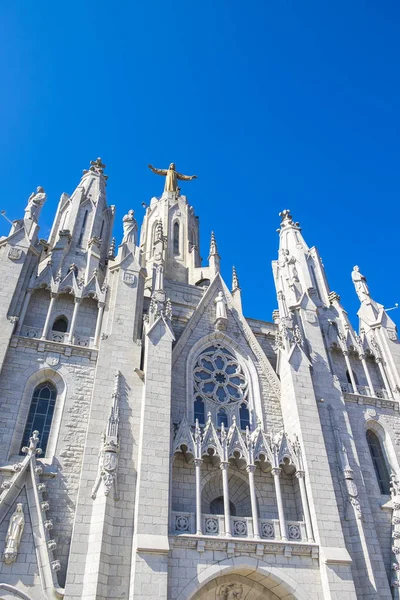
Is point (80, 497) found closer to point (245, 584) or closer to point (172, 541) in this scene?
point (172, 541)

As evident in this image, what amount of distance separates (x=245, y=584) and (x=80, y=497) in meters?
5.91

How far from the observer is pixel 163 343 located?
58.3 ft

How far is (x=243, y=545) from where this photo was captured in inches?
564

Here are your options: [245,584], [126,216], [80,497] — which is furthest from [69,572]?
[126,216]

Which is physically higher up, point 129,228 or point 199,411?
point 129,228

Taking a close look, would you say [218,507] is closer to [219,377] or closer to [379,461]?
[219,377]

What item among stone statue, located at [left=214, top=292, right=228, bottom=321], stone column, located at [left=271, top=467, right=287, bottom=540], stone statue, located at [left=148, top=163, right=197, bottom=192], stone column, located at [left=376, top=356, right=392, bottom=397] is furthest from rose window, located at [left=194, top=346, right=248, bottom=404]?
stone statue, located at [left=148, top=163, right=197, bottom=192]

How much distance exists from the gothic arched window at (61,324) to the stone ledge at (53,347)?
6.08 ft

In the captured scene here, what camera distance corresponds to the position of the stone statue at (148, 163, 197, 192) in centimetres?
3409

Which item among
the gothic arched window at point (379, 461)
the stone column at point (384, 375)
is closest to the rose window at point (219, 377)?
the gothic arched window at point (379, 461)

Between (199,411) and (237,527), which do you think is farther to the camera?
(199,411)

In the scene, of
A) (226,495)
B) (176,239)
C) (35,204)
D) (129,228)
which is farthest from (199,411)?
(176,239)

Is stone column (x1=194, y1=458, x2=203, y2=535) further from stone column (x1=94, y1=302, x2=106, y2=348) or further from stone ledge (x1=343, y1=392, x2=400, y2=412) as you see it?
stone ledge (x1=343, y1=392, x2=400, y2=412)

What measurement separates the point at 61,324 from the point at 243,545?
10.8m
